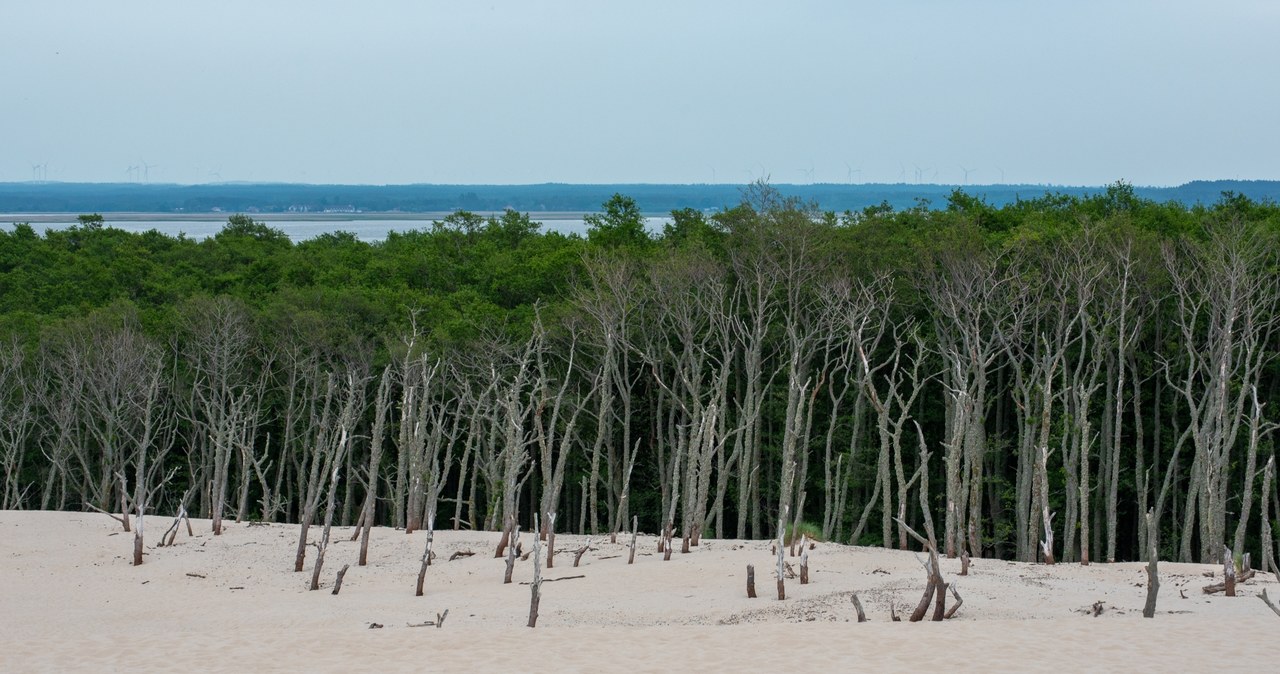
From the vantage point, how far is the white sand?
60.0 ft

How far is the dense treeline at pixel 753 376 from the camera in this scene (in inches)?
Result: 1433

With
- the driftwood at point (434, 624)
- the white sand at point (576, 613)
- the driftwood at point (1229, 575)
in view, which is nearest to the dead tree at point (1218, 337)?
the white sand at point (576, 613)

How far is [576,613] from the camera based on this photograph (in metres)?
23.0

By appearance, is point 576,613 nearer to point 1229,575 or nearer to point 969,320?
point 1229,575

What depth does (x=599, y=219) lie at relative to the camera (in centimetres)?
5506

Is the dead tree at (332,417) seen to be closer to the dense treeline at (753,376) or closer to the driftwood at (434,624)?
the dense treeline at (753,376)

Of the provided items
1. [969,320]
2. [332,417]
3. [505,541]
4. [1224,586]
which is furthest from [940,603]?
[332,417]

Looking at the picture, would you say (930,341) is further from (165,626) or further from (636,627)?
(165,626)

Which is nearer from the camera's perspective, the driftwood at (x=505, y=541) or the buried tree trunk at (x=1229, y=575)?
the buried tree trunk at (x=1229, y=575)

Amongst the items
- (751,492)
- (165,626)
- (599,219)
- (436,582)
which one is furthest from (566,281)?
(165,626)

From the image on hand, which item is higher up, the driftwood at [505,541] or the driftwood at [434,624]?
the driftwood at [434,624]

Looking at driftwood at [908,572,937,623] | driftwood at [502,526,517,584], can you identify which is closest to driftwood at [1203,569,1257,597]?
driftwood at [908,572,937,623]

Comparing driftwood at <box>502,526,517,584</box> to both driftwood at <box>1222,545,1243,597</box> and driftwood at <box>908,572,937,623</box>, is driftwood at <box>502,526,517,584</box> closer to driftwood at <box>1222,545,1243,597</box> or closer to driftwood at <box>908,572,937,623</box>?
driftwood at <box>908,572,937,623</box>

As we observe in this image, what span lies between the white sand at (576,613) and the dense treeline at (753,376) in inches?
151
